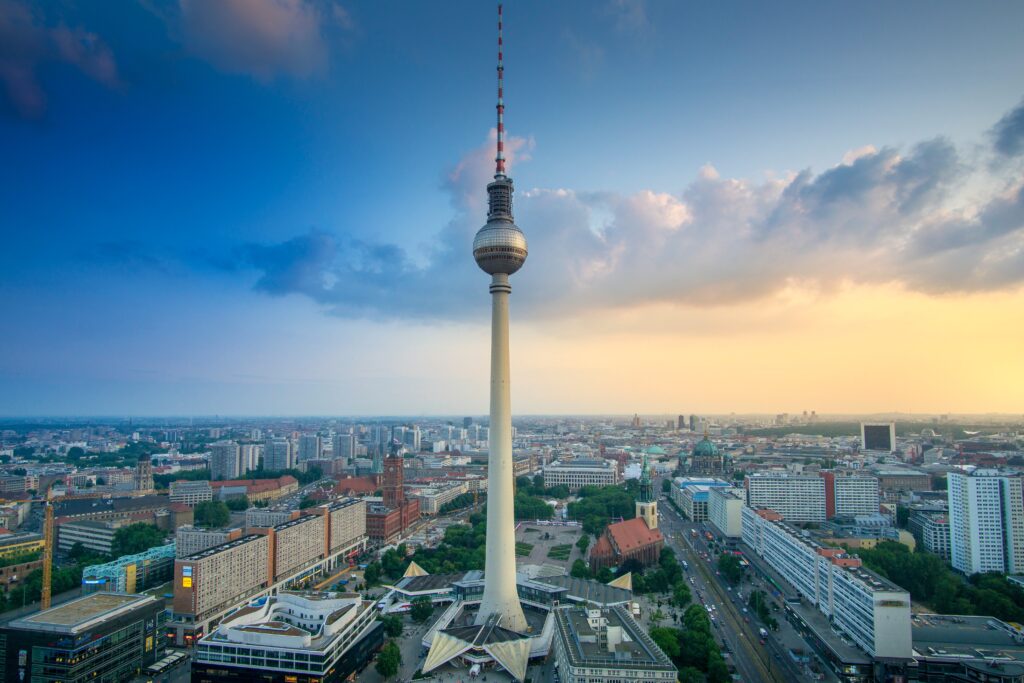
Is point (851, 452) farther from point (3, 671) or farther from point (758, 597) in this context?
point (3, 671)

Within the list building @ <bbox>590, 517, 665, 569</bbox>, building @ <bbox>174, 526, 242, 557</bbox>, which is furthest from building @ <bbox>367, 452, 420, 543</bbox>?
building @ <bbox>590, 517, 665, 569</bbox>

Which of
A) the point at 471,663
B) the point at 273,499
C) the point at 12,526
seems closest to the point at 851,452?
the point at 273,499

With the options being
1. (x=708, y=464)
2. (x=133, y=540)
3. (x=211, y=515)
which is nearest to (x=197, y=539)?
(x=133, y=540)

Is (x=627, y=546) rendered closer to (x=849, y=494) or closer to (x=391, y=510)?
(x=391, y=510)

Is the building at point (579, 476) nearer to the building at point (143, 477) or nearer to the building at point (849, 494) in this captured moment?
the building at point (849, 494)

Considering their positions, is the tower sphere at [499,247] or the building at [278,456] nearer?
the tower sphere at [499,247]

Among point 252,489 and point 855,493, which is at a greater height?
point 855,493

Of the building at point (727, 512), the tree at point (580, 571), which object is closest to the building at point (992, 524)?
the building at point (727, 512)
